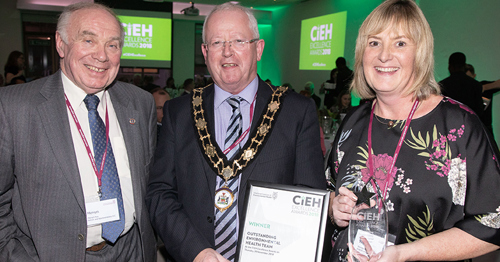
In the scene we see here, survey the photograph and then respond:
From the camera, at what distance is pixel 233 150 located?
177cm

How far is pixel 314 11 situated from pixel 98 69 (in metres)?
12.2

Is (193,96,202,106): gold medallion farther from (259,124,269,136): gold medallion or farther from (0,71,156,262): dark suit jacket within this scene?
(0,71,156,262): dark suit jacket

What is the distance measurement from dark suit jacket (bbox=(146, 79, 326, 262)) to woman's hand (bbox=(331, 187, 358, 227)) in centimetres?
19

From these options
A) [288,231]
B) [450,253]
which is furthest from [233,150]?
[450,253]

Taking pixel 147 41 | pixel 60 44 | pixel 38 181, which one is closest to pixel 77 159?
pixel 38 181

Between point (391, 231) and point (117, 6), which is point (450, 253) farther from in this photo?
point (117, 6)

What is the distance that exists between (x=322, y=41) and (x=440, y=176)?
451 inches

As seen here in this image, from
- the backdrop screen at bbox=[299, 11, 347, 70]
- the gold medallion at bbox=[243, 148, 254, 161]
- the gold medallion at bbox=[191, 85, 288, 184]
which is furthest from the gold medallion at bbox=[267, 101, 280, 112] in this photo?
the backdrop screen at bbox=[299, 11, 347, 70]

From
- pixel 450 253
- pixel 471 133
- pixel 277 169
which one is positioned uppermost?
pixel 471 133

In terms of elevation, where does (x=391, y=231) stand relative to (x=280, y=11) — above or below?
below

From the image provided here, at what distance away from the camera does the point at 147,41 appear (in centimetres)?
1240

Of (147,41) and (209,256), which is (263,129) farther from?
(147,41)

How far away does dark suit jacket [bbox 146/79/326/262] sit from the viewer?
171 cm

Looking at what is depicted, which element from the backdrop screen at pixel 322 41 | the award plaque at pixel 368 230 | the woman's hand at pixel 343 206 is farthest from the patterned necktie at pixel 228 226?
the backdrop screen at pixel 322 41
